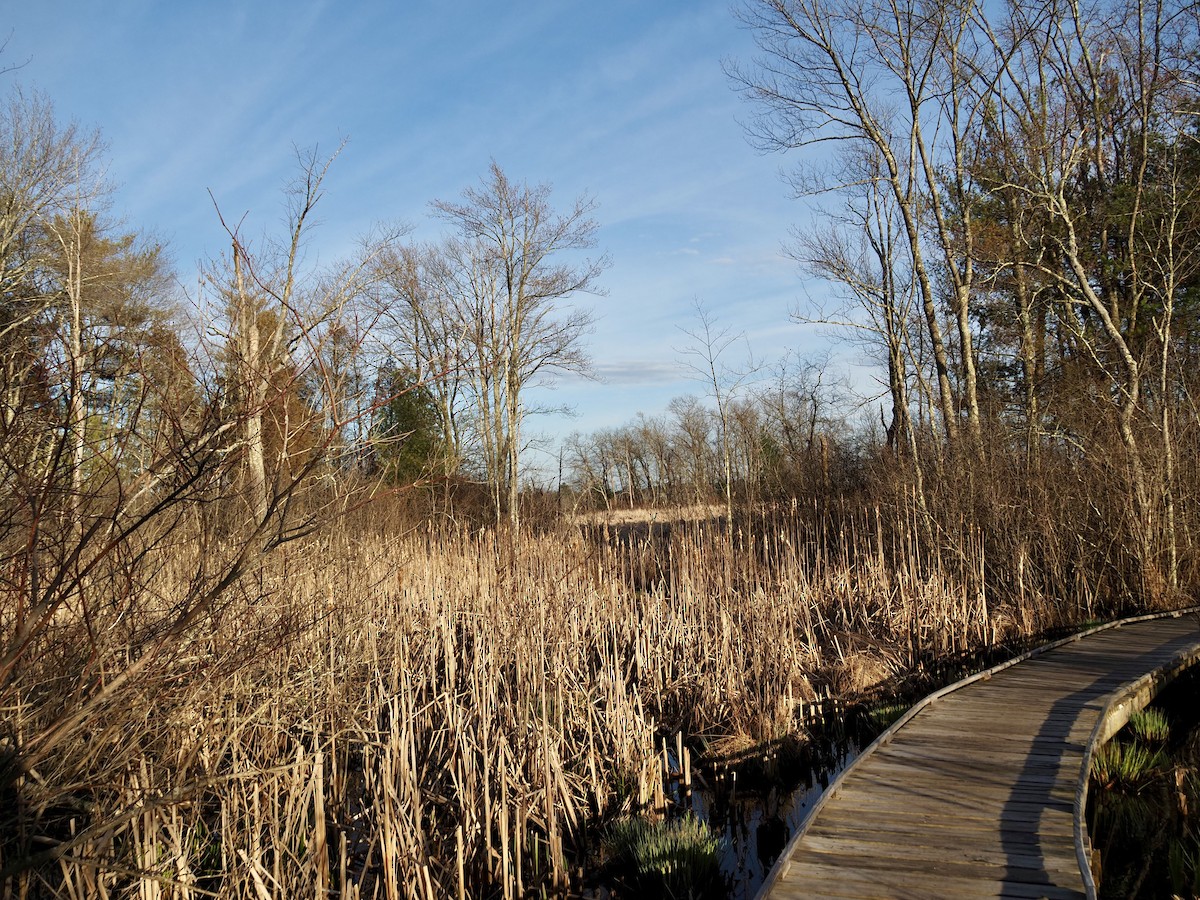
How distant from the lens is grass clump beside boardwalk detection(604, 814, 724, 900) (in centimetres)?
356

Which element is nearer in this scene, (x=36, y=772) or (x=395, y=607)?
(x=36, y=772)

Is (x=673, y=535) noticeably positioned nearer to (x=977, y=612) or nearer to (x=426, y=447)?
(x=977, y=612)

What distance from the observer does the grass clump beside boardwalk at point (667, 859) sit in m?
3.56

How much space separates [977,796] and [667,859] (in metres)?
A: 1.40

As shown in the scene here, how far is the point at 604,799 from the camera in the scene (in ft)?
14.0

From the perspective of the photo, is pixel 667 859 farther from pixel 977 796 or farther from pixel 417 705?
pixel 417 705

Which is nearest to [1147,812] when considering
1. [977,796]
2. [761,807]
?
[977,796]

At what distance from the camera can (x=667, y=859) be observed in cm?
360

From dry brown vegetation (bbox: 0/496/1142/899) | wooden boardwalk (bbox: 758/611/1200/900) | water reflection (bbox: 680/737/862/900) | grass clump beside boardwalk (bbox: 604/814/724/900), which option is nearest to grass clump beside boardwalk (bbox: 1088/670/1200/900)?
wooden boardwalk (bbox: 758/611/1200/900)

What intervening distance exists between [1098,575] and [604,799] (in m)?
6.23

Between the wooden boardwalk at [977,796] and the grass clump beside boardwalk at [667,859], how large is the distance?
564 millimetres

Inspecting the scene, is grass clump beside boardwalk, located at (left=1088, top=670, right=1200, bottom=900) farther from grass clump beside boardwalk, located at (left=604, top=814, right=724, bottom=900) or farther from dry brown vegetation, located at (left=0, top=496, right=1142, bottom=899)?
dry brown vegetation, located at (left=0, top=496, right=1142, bottom=899)

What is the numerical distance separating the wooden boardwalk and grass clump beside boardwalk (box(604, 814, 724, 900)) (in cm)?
56

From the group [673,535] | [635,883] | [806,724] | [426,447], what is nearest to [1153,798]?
[806,724]
